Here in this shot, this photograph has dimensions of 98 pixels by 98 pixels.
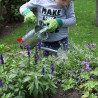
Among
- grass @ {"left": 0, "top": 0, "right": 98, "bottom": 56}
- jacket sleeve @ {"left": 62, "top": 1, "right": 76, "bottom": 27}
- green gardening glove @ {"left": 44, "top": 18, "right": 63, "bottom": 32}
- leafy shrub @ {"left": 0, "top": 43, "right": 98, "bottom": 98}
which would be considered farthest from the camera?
grass @ {"left": 0, "top": 0, "right": 98, "bottom": 56}

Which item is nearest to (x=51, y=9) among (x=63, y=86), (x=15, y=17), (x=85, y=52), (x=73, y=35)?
(x=85, y=52)

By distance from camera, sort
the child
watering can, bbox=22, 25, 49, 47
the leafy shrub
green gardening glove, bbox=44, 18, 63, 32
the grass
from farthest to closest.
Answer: the grass, the child, green gardening glove, bbox=44, 18, 63, 32, watering can, bbox=22, 25, 49, 47, the leafy shrub

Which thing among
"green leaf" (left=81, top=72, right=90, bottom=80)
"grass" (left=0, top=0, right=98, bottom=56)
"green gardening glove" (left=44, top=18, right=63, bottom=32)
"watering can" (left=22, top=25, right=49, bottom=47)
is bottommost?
"grass" (left=0, top=0, right=98, bottom=56)

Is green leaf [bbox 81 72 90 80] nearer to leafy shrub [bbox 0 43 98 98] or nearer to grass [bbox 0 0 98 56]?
leafy shrub [bbox 0 43 98 98]

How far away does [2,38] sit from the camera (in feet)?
19.2

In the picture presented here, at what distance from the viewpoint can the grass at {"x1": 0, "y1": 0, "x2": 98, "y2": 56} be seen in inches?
210

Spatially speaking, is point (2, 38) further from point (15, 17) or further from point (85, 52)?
point (85, 52)

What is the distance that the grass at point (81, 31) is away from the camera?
5338mm

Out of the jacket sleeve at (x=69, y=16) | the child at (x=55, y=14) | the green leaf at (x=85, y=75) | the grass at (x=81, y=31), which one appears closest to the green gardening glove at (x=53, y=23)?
the child at (x=55, y=14)

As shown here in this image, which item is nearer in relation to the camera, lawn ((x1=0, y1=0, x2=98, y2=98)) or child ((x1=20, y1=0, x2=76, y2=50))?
lawn ((x1=0, y1=0, x2=98, y2=98))

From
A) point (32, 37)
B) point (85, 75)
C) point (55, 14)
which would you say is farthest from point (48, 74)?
point (55, 14)

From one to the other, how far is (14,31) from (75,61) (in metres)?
4.20

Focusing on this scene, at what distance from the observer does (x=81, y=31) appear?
19.7 feet

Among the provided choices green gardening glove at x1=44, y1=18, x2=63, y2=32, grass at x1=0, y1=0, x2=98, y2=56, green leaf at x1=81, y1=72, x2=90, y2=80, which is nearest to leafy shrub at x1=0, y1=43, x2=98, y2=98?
green leaf at x1=81, y1=72, x2=90, y2=80
